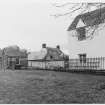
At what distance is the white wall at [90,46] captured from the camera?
76.0 ft

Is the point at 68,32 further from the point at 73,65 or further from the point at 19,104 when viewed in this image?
the point at 19,104

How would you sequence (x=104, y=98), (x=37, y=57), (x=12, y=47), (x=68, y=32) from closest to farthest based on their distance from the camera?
(x=104, y=98), (x=68, y=32), (x=37, y=57), (x=12, y=47)

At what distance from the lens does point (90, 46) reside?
2456 cm

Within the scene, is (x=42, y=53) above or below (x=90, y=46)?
below

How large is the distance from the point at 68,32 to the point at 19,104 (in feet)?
76.1

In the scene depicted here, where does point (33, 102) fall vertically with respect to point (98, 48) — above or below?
below

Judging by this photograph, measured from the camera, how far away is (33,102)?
5992 millimetres

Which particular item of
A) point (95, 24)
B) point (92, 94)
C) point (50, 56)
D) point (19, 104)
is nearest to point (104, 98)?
point (92, 94)

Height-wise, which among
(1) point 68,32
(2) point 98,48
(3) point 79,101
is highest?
(1) point 68,32

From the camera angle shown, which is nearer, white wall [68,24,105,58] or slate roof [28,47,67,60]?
white wall [68,24,105,58]

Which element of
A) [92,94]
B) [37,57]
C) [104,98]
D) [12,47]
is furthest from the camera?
[12,47]

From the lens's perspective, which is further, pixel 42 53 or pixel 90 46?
pixel 42 53

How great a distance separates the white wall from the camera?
76.0ft

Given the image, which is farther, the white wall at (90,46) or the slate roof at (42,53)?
the slate roof at (42,53)
